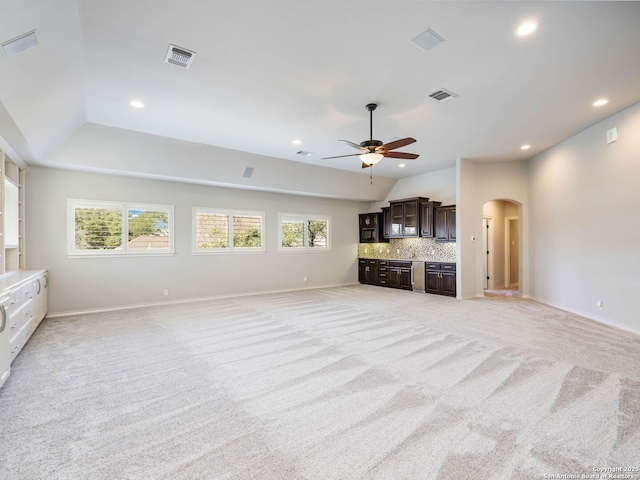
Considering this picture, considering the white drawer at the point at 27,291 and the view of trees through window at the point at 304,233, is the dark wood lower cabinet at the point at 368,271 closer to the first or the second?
the view of trees through window at the point at 304,233

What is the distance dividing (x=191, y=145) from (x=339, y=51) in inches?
152

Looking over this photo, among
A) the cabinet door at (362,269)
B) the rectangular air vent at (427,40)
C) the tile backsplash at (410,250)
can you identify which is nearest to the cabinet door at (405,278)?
the tile backsplash at (410,250)

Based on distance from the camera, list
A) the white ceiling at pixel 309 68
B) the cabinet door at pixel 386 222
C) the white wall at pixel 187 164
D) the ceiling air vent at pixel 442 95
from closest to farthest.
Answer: the white ceiling at pixel 309 68, the ceiling air vent at pixel 442 95, the white wall at pixel 187 164, the cabinet door at pixel 386 222

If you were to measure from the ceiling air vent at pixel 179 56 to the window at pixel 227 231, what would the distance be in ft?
14.1

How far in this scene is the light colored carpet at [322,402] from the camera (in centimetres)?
190

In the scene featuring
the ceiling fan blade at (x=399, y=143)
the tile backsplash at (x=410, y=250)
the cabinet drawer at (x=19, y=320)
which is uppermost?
the ceiling fan blade at (x=399, y=143)

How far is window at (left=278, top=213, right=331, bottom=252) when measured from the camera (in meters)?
8.69

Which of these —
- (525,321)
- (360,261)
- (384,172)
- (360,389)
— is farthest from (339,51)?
(360,261)

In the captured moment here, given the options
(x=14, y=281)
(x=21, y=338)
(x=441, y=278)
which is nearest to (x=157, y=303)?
(x=21, y=338)

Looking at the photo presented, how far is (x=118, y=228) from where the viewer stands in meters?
6.34

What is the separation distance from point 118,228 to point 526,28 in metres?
7.10

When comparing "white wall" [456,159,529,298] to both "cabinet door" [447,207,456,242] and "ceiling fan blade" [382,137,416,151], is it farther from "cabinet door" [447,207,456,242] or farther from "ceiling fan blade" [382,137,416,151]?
"ceiling fan blade" [382,137,416,151]

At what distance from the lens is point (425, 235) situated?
820 cm

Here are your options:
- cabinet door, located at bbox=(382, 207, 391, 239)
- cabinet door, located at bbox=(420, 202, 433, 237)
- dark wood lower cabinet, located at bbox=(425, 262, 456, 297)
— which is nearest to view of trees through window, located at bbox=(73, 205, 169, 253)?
cabinet door, located at bbox=(382, 207, 391, 239)
